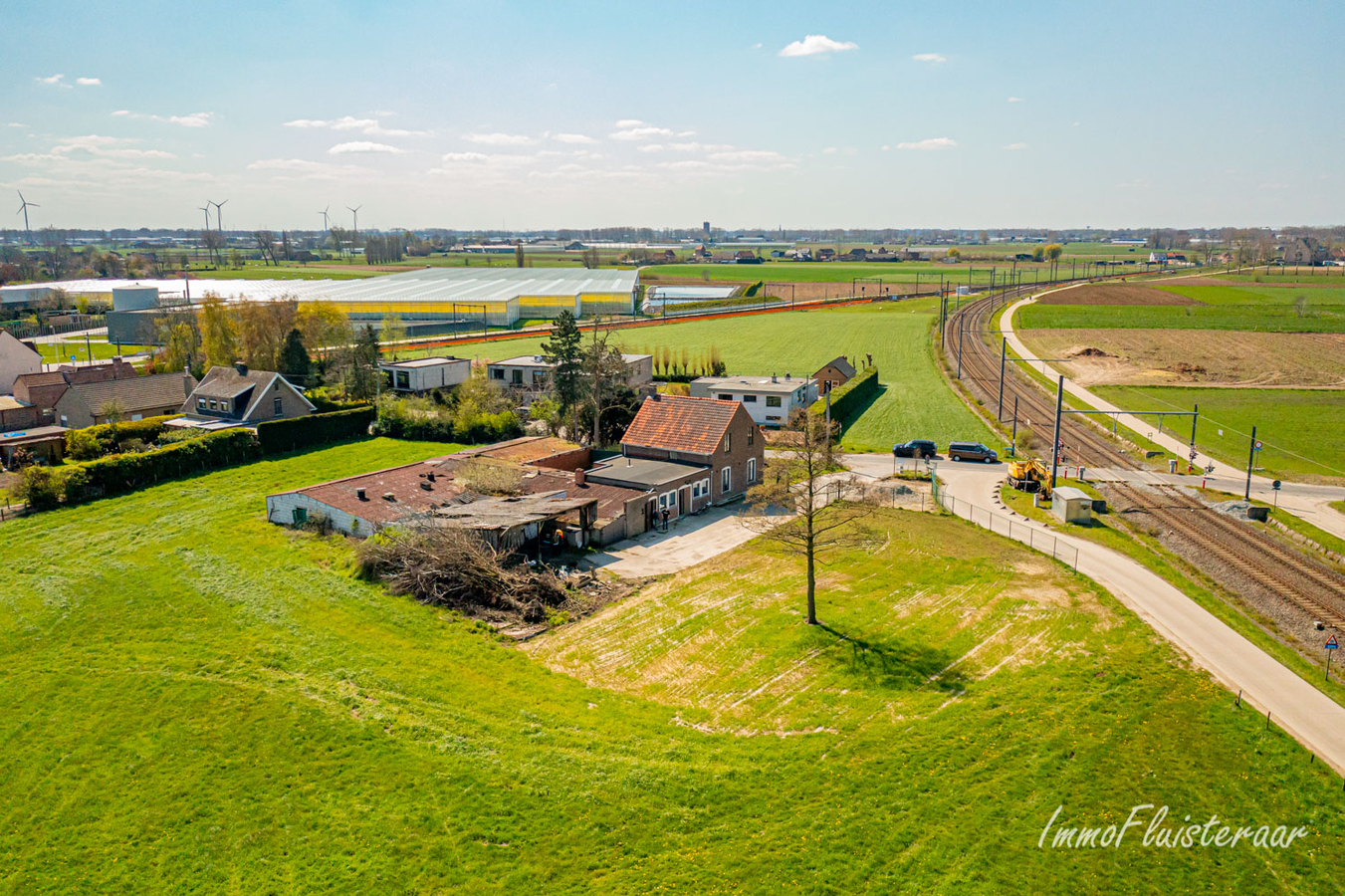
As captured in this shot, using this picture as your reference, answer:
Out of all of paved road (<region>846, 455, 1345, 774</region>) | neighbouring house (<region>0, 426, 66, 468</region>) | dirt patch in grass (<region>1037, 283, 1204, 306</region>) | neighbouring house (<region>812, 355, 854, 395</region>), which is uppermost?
dirt patch in grass (<region>1037, 283, 1204, 306</region>)

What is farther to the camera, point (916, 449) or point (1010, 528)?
point (916, 449)

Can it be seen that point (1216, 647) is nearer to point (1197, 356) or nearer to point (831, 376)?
point (831, 376)

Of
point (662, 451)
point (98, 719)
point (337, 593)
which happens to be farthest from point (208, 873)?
point (662, 451)

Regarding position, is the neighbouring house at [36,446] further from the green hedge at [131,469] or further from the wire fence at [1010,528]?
the wire fence at [1010,528]

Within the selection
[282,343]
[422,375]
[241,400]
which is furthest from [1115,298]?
[241,400]

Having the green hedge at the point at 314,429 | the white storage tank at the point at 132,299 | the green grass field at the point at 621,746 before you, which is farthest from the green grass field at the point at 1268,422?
the white storage tank at the point at 132,299

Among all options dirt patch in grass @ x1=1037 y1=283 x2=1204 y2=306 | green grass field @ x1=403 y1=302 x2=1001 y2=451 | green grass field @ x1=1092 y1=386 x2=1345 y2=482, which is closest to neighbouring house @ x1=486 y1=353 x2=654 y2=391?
green grass field @ x1=403 y1=302 x2=1001 y2=451

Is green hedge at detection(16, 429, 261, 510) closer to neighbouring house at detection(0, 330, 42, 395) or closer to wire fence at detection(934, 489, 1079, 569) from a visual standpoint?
neighbouring house at detection(0, 330, 42, 395)
